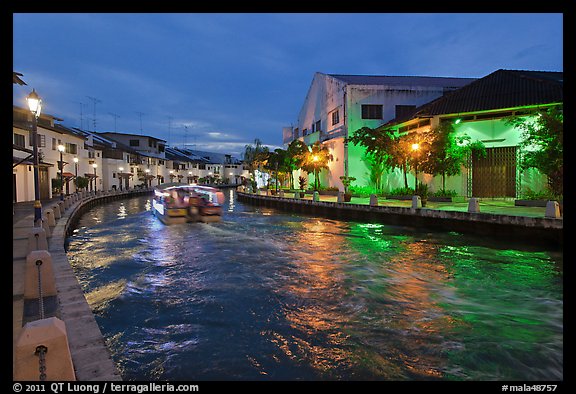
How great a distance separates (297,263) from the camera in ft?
41.7

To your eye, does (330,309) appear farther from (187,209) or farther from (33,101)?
(187,209)

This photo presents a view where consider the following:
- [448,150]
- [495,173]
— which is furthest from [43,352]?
[495,173]

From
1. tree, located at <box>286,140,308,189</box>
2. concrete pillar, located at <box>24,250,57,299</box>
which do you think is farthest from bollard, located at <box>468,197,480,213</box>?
tree, located at <box>286,140,308,189</box>

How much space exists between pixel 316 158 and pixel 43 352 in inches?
1421

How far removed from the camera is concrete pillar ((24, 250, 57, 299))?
6000mm

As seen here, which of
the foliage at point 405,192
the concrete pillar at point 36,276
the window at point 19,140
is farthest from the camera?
the window at point 19,140

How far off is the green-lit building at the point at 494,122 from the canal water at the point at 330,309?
9.26 meters

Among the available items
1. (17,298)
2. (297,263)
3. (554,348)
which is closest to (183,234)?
(297,263)

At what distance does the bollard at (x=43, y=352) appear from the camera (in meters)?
3.07

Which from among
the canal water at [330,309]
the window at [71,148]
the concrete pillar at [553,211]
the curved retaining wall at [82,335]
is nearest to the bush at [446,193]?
the canal water at [330,309]

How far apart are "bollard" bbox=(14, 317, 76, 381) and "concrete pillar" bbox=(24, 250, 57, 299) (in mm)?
3485

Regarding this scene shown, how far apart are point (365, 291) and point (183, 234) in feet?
41.6

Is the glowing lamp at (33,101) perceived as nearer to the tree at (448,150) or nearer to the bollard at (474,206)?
the bollard at (474,206)

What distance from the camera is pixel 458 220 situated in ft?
57.6
